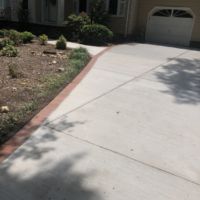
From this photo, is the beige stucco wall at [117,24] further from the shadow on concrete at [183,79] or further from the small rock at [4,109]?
the small rock at [4,109]

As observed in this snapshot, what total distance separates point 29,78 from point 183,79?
14.9 feet

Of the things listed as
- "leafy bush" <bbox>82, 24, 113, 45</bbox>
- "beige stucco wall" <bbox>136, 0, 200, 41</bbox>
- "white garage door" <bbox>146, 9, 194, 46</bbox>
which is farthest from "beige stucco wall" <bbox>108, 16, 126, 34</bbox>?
"leafy bush" <bbox>82, 24, 113, 45</bbox>

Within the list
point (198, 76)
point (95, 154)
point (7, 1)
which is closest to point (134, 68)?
point (198, 76)

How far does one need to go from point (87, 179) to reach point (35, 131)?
1507 millimetres

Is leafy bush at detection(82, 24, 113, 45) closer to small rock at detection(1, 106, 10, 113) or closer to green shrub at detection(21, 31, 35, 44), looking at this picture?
green shrub at detection(21, 31, 35, 44)

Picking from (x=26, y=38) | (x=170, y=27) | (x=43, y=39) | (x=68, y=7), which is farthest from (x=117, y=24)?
(x=26, y=38)

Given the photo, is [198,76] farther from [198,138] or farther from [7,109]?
[7,109]

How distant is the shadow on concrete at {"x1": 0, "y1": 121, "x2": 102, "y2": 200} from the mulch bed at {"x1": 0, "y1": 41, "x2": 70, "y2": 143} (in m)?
0.60

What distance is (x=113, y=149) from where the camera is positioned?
13.6 feet

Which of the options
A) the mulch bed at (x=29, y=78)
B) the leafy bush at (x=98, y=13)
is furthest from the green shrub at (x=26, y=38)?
the leafy bush at (x=98, y=13)

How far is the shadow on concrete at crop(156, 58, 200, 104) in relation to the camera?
682cm

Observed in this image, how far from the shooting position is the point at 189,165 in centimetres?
386

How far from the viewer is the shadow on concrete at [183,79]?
6.82 meters

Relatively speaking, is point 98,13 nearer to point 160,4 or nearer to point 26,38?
point 160,4
